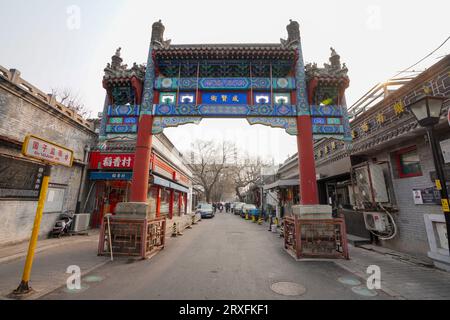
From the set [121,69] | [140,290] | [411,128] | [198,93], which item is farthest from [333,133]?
[121,69]

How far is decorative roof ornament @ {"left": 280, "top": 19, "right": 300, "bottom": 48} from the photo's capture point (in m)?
8.07

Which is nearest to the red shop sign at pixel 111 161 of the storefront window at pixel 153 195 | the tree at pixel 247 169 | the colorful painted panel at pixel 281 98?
the storefront window at pixel 153 195

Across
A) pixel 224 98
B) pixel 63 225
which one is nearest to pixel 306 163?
pixel 224 98

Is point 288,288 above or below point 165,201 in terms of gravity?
below

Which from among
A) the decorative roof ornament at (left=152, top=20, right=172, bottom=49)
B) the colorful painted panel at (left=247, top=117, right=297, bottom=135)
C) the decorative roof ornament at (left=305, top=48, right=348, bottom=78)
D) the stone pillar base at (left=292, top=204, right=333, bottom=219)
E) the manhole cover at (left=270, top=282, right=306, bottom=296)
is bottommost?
the manhole cover at (left=270, top=282, right=306, bottom=296)

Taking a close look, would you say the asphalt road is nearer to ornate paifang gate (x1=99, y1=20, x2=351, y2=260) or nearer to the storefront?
ornate paifang gate (x1=99, y1=20, x2=351, y2=260)

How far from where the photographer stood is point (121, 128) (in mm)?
7605

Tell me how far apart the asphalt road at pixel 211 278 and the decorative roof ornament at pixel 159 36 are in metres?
8.16

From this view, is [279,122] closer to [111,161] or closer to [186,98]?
[186,98]

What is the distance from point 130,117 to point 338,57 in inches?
353

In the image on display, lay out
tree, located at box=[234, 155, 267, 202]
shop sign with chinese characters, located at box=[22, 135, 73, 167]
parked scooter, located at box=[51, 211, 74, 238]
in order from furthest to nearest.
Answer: tree, located at box=[234, 155, 267, 202] → parked scooter, located at box=[51, 211, 74, 238] → shop sign with chinese characters, located at box=[22, 135, 73, 167]

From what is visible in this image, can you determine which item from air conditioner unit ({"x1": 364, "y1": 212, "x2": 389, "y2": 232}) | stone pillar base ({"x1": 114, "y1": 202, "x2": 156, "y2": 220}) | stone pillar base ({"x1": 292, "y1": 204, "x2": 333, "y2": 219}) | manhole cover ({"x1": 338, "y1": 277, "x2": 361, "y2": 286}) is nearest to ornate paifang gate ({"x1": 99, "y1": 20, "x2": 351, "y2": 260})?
stone pillar base ({"x1": 114, "y1": 202, "x2": 156, "y2": 220})

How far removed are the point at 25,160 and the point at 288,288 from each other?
420 inches
